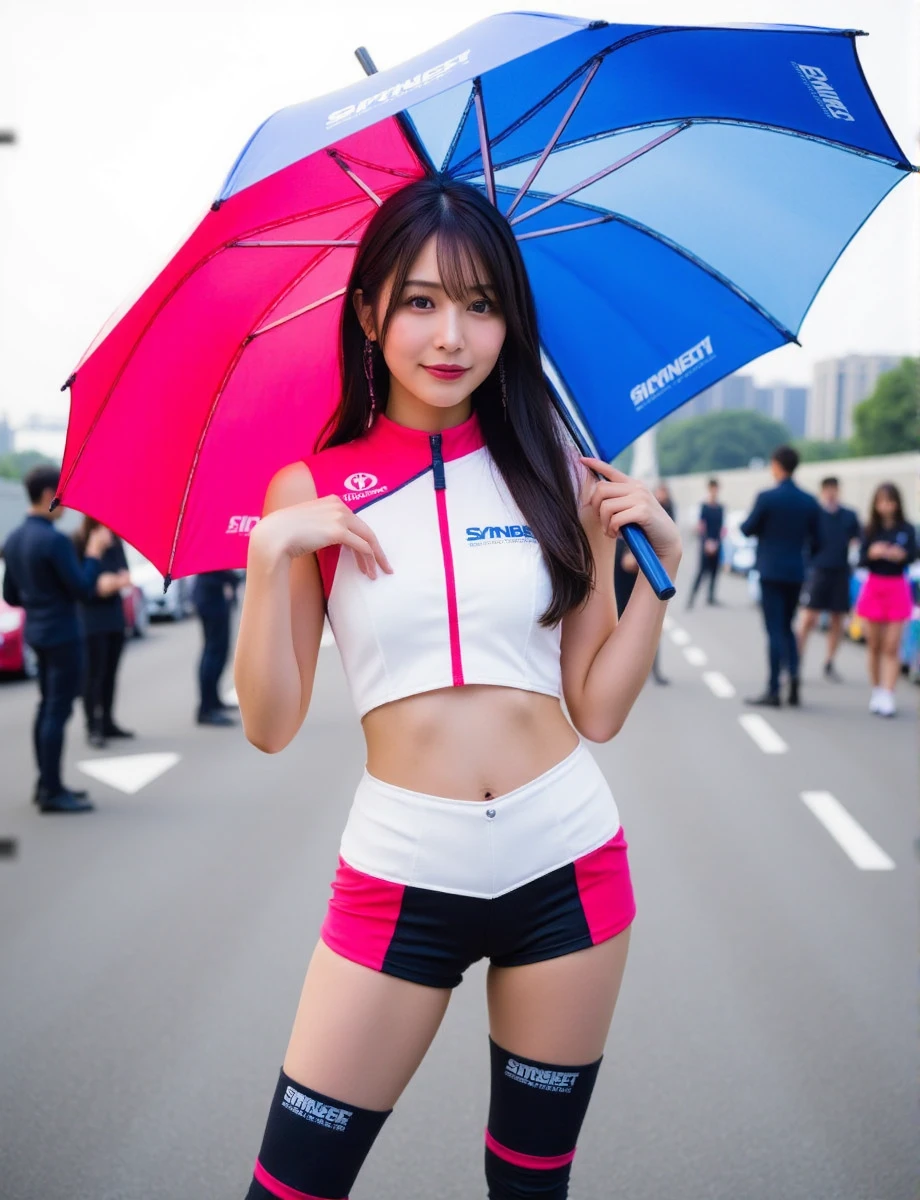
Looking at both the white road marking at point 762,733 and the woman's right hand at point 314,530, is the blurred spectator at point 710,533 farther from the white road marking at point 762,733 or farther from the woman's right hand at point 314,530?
the woman's right hand at point 314,530

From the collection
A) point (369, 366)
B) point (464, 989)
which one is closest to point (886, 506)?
point (464, 989)

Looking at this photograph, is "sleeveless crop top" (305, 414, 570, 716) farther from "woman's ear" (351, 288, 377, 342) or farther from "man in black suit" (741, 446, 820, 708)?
"man in black suit" (741, 446, 820, 708)

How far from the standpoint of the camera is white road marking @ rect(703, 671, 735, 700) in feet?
35.1

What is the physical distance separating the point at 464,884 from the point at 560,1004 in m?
0.24

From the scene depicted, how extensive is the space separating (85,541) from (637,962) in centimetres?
523

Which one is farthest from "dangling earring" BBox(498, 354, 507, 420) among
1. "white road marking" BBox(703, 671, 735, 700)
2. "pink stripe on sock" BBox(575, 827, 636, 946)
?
"white road marking" BBox(703, 671, 735, 700)

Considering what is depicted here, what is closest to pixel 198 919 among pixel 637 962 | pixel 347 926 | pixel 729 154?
pixel 637 962

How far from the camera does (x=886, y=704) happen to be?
9734mm

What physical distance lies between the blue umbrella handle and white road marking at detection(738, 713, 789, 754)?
257 inches

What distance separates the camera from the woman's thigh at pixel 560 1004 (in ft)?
6.51

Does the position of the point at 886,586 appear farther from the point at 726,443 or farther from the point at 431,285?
the point at 726,443

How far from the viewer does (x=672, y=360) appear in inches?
100

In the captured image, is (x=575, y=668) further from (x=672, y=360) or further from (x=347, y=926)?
(x=672, y=360)

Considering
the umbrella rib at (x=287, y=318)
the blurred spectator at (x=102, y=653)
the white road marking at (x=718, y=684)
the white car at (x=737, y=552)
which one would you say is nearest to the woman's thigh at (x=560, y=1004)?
the umbrella rib at (x=287, y=318)
